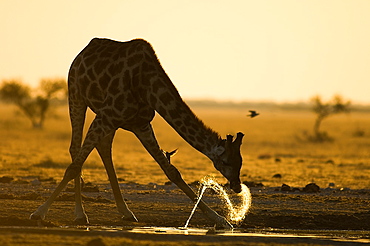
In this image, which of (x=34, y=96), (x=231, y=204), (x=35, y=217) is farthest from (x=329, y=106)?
(x=35, y=217)

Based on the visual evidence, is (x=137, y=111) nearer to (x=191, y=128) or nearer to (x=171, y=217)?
(x=191, y=128)

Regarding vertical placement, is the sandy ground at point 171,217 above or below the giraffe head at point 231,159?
below

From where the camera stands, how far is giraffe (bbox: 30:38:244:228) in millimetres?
11797

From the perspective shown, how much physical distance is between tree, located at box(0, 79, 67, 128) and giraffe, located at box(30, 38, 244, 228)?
164 ft

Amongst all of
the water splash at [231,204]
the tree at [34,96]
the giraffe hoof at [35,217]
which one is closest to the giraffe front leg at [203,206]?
the water splash at [231,204]

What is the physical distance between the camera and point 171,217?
43.5 ft

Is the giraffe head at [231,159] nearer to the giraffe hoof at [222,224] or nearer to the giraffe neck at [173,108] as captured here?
the giraffe neck at [173,108]

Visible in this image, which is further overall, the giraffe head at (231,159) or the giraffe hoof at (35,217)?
the giraffe hoof at (35,217)

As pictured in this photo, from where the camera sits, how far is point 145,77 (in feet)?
40.1

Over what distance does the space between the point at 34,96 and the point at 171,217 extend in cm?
5249

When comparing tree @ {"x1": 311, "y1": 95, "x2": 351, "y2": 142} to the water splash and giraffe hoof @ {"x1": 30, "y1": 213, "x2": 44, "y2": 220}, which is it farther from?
giraffe hoof @ {"x1": 30, "y1": 213, "x2": 44, "y2": 220}

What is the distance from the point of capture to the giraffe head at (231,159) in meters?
11.4

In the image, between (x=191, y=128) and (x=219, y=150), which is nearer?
(x=219, y=150)

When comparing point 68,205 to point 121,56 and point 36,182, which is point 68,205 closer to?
point 121,56
